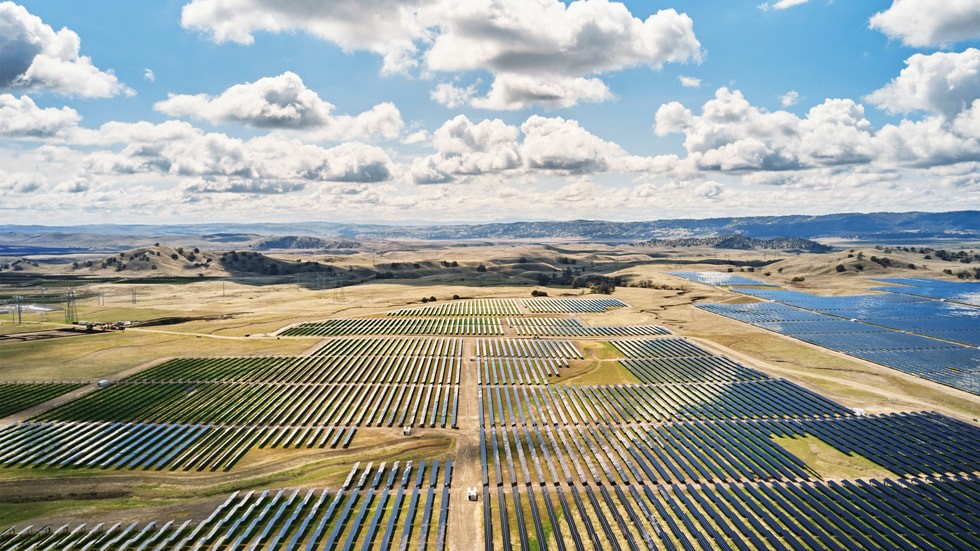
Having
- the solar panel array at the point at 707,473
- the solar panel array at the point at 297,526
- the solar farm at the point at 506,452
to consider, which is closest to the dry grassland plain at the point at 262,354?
the solar farm at the point at 506,452

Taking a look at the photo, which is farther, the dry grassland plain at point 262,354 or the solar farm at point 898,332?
the solar farm at point 898,332

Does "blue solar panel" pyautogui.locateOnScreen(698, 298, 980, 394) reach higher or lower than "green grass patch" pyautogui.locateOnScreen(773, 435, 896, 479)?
higher

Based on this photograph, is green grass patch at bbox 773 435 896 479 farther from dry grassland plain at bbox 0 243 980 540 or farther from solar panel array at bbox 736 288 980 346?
solar panel array at bbox 736 288 980 346

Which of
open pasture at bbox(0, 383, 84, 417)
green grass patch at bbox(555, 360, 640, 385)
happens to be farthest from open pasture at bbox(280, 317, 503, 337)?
open pasture at bbox(0, 383, 84, 417)

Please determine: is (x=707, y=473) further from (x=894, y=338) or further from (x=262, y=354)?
(x=894, y=338)

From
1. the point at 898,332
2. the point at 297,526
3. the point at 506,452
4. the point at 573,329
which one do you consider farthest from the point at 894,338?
the point at 297,526

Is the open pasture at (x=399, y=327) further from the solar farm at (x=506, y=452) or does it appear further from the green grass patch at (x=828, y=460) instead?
the green grass patch at (x=828, y=460)

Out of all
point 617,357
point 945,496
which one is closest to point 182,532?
point 945,496

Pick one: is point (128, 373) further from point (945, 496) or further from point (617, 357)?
point (945, 496)
